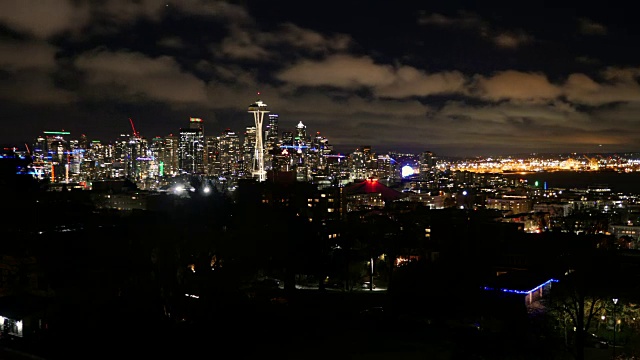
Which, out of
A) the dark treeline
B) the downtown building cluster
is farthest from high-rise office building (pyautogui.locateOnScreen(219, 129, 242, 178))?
the dark treeline

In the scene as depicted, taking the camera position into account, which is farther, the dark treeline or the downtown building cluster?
the downtown building cluster

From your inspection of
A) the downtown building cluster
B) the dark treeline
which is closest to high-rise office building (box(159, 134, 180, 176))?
the downtown building cluster

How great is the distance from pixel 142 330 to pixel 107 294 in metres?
1.99

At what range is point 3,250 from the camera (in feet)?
28.0

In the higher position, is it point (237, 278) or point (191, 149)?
point (191, 149)

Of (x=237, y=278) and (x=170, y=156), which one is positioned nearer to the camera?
(x=237, y=278)

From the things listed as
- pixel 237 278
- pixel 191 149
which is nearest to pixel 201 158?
pixel 191 149

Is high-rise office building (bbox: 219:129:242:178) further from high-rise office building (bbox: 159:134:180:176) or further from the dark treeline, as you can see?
the dark treeline

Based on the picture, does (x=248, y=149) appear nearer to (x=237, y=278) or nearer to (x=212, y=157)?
(x=212, y=157)

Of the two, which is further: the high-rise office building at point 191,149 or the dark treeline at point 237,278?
the high-rise office building at point 191,149

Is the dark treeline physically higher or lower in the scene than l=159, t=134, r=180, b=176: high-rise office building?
lower

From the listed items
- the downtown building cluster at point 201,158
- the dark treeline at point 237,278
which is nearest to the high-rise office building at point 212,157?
the downtown building cluster at point 201,158

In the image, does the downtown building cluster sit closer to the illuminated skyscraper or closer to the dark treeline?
the illuminated skyscraper

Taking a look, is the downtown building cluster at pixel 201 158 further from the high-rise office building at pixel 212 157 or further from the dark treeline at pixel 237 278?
the dark treeline at pixel 237 278
